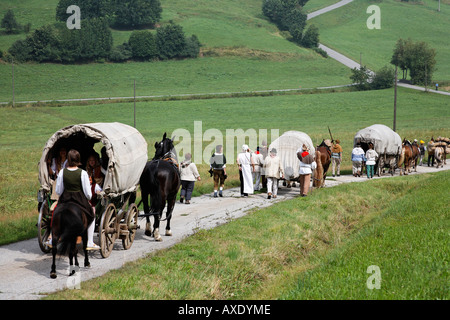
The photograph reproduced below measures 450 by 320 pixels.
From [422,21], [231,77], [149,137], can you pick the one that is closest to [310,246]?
[149,137]

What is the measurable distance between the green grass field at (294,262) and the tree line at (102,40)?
89587 millimetres

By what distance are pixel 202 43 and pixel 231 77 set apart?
19.3 meters

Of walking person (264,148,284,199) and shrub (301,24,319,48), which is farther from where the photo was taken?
shrub (301,24,319,48)

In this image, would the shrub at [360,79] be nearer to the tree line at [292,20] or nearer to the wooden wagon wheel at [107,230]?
the tree line at [292,20]

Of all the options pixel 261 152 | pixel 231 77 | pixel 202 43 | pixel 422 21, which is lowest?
pixel 261 152

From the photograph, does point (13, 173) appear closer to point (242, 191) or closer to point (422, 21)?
point (242, 191)

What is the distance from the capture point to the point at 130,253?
37.3 ft

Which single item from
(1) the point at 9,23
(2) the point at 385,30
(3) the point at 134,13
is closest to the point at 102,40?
(3) the point at 134,13

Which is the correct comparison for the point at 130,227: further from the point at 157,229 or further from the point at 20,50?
the point at 20,50

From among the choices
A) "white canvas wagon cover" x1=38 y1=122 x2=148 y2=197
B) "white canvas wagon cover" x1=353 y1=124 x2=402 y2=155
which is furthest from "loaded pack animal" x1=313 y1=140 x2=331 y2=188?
"white canvas wagon cover" x1=38 y1=122 x2=148 y2=197

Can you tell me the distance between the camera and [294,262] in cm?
1208

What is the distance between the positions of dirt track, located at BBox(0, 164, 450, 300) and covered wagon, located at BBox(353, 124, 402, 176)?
1222cm

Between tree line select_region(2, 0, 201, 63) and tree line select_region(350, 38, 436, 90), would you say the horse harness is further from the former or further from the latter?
tree line select_region(2, 0, 201, 63)

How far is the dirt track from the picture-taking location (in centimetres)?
872
